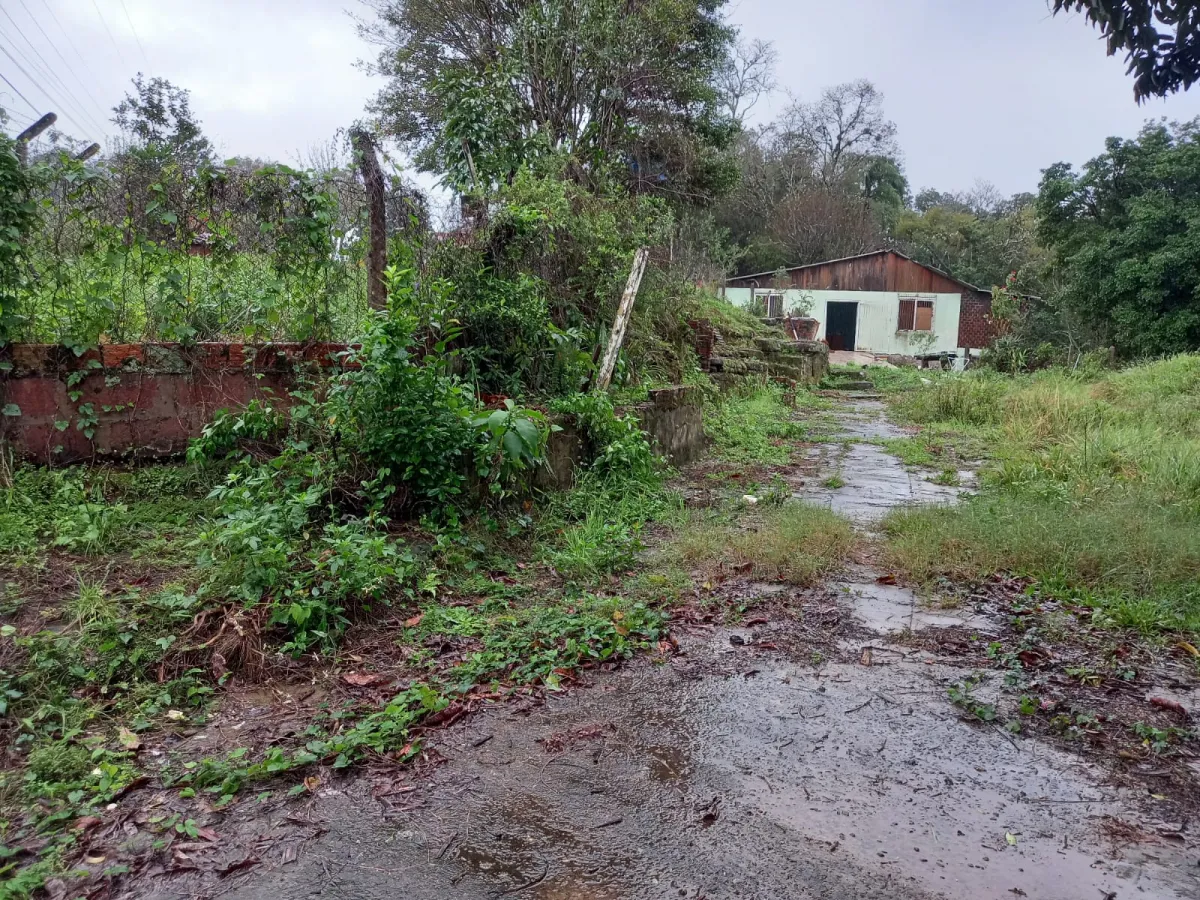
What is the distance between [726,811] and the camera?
2.26 meters

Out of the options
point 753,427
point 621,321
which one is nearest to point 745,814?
point 621,321

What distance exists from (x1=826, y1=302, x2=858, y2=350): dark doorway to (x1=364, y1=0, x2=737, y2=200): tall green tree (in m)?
11.9

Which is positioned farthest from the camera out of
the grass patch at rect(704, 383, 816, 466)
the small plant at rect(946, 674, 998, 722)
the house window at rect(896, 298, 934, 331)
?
the house window at rect(896, 298, 934, 331)

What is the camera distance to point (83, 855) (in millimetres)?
2031

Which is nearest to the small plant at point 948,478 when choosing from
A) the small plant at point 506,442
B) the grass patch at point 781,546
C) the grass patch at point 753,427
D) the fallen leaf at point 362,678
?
the grass patch at point 753,427

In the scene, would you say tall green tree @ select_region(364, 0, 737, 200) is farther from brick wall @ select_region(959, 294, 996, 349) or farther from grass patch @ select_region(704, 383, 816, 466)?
brick wall @ select_region(959, 294, 996, 349)

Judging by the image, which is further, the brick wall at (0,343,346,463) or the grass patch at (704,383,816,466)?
the grass patch at (704,383,816,466)

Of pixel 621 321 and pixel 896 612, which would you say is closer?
pixel 896 612

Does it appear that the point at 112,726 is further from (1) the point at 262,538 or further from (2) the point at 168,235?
(2) the point at 168,235

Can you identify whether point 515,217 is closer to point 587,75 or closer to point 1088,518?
point 1088,518

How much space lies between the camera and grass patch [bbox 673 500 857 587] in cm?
414

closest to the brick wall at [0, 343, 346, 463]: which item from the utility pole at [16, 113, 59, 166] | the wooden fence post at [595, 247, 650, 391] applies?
the utility pole at [16, 113, 59, 166]

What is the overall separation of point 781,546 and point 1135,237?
1833 cm

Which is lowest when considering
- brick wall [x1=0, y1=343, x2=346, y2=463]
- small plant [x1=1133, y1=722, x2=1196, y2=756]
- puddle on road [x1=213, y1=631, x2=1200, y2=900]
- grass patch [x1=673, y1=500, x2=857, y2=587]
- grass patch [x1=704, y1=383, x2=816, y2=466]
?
puddle on road [x1=213, y1=631, x2=1200, y2=900]
